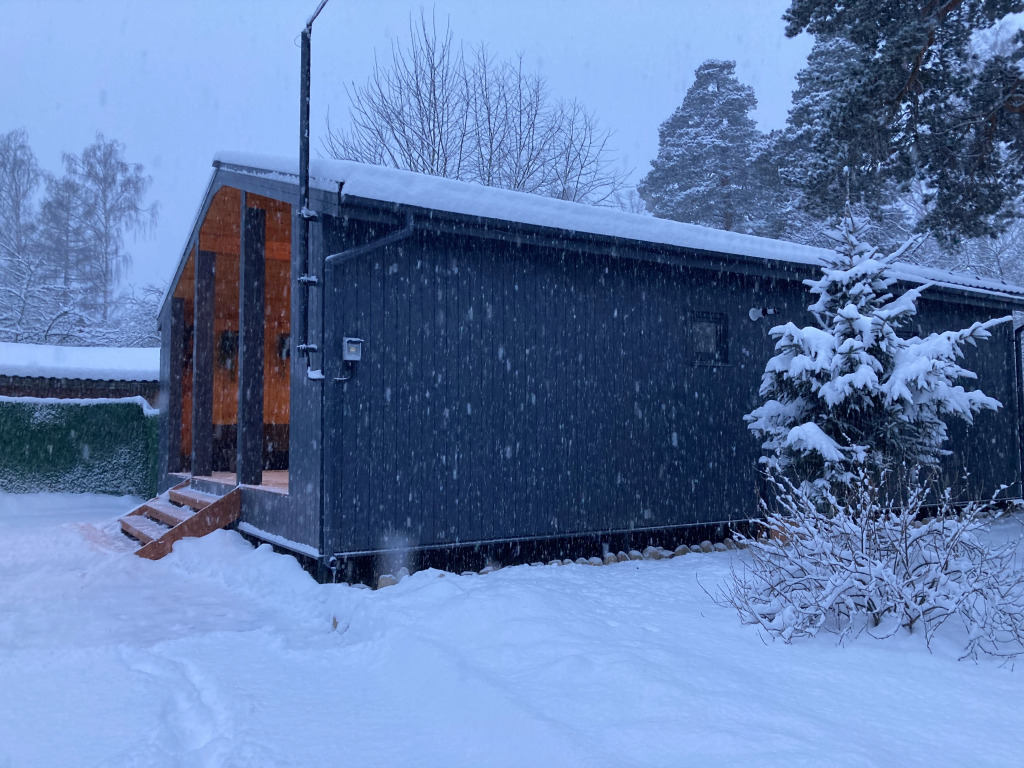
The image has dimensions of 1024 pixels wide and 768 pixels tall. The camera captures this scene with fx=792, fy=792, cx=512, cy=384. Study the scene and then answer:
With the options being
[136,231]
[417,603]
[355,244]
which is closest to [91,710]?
[417,603]

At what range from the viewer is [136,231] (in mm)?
32781

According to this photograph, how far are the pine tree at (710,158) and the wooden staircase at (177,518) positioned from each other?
2110cm

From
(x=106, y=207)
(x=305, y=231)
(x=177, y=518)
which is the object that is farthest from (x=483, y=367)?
(x=106, y=207)

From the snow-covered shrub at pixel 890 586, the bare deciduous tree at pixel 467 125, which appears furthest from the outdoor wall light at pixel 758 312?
the bare deciduous tree at pixel 467 125

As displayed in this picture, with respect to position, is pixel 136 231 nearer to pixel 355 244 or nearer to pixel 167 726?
pixel 355 244

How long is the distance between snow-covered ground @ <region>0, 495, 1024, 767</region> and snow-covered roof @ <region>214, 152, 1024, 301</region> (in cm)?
314

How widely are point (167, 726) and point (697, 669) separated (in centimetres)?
256

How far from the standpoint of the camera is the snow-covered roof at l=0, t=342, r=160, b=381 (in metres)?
15.6

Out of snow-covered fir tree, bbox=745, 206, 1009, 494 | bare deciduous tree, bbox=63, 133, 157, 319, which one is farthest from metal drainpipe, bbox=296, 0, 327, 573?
bare deciduous tree, bbox=63, 133, 157, 319

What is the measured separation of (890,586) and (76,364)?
16.9 metres

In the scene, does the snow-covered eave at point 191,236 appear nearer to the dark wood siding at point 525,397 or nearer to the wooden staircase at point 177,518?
the wooden staircase at point 177,518

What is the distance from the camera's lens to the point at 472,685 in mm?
3883

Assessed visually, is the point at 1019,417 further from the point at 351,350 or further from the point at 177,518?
the point at 177,518

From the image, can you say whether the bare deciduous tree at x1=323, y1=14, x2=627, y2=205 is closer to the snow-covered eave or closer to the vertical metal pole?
the snow-covered eave
